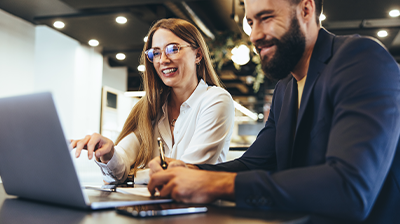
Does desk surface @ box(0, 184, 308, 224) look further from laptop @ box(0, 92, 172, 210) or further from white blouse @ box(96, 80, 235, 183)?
white blouse @ box(96, 80, 235, 183)

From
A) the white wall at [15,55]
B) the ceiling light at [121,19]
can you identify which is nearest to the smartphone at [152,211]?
the ceiling light at [121,19]

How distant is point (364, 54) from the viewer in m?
0.88

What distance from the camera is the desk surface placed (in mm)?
618

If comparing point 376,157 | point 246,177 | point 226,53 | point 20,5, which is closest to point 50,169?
point 246,177

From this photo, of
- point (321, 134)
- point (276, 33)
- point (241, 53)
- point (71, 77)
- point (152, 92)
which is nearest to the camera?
point (321, 134)

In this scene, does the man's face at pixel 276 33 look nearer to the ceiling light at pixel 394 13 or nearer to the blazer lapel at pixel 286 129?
the blazer lapel at pixel 286 129

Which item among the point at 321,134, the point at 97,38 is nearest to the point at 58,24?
the point at 97,38

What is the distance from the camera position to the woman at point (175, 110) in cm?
162

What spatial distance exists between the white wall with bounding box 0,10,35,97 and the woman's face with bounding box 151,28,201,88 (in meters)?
3.64

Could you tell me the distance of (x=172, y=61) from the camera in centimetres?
179

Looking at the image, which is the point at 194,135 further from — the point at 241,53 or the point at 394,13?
the point at 394,13

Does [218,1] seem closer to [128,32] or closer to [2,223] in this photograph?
[128,32]

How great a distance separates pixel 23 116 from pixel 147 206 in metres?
0.34

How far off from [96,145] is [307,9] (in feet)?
3.04
